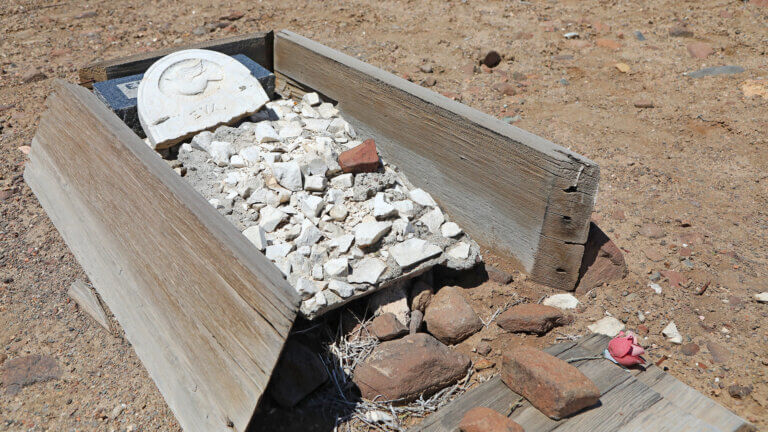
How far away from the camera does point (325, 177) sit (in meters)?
2.97

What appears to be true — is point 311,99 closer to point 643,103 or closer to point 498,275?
point 498,275

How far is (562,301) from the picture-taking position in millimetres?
2723

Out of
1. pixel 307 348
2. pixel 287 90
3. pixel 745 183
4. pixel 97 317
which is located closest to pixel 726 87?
pixel 745 183

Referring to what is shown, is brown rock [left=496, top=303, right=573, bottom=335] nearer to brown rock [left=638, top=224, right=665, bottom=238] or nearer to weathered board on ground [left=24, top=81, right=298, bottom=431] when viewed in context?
brown rock [left=638, top=224, right=665, bottom=238]

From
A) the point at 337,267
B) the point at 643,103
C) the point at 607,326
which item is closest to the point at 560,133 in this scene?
the point at 643,103

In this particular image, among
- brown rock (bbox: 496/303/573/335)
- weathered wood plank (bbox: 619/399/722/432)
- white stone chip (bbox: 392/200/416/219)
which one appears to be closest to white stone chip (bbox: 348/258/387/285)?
white stone chip (bbox: 392/200/416/219)

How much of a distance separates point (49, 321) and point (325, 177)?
151cm

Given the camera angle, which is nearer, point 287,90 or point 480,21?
point 287,90

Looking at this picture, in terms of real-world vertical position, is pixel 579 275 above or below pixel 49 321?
above

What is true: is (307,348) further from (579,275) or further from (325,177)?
(579,275)

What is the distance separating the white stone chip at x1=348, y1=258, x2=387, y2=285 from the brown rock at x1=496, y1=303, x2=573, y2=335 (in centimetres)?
61

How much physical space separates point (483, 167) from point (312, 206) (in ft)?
2.84

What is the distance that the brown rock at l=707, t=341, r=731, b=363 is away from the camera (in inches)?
94.3

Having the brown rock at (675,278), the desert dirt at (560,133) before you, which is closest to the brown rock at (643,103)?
the desert dirt at (560,133)
